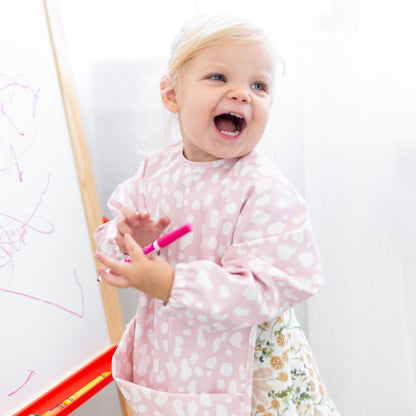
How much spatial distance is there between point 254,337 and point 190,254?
13cm

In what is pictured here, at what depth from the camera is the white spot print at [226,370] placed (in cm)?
60

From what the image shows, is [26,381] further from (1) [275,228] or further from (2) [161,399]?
(1) [275,228]

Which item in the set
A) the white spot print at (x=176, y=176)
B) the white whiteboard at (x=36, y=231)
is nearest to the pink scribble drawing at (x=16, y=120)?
the white whiteboard at (x=36, y=231)

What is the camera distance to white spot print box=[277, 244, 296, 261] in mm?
550

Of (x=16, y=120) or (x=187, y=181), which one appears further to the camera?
(x=16, y=120)

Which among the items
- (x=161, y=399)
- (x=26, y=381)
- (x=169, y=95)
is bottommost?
(x=26, y=381)

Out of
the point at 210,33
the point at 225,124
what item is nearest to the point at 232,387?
the point at 225,124

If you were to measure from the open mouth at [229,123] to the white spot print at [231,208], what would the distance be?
97mm

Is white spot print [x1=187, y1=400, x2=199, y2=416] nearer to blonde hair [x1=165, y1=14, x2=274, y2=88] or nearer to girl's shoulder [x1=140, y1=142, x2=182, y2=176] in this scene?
girl's shoulder [x1=140, y1=142, x2=182, y2=176]

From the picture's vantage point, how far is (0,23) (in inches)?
30.3

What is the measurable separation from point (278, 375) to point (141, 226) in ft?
0.87

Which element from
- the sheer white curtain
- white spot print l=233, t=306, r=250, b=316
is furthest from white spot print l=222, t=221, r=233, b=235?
the sheer white curtain

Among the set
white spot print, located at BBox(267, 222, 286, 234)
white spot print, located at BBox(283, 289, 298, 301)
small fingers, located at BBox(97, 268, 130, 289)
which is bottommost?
white spot print, located at BBox(283, 289, 298, 301)

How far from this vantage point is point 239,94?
577mm
